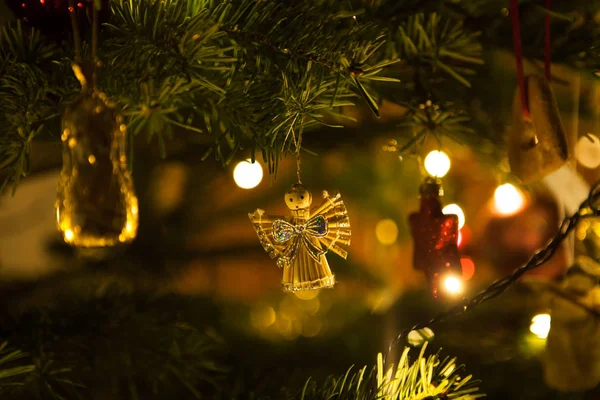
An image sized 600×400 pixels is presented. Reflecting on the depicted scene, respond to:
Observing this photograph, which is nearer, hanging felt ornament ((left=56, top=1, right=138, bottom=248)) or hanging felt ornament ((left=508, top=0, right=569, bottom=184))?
hanging felt ornament ((left=56, top=1, right=138, bottom=248))

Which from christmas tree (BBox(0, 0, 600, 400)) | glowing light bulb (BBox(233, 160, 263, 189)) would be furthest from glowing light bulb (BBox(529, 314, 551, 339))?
glowing light bulb (BBox(233, 160, 263, 189))

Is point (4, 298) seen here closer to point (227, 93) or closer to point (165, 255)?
point (165, 255)

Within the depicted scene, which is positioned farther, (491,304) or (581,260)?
(491,304)

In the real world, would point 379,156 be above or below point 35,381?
above

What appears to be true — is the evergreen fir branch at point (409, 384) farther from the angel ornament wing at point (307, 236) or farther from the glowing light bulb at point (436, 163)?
the glowing light bulb at point (436, 163)

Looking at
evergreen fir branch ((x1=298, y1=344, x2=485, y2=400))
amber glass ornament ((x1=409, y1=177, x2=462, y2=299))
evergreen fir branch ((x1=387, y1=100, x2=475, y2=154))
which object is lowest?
evergreen fir branch ((x1=298, y1=344, x2=485, y2=400))

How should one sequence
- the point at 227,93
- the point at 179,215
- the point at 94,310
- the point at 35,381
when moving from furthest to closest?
1. the point at 179,215
2. the point at 94,310
3. the point at 35,381
4. the point at 227,93

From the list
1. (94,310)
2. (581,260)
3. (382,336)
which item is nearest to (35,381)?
(94,310)

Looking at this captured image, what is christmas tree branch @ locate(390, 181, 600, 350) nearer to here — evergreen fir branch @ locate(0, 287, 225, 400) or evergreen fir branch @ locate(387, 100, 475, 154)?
evergreen fir branch @ locate(387, 100, 475, 154)
